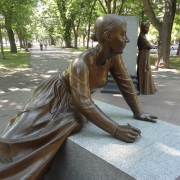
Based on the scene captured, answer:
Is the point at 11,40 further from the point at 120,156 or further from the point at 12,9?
the point at 120,156

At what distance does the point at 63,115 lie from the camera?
2164mm

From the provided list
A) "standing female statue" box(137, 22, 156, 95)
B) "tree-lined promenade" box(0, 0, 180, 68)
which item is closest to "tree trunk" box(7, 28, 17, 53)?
"tree-lined promenade" box(0, 0, 180, 68)

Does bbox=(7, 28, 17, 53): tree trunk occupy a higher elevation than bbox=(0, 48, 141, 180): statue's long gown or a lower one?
higher

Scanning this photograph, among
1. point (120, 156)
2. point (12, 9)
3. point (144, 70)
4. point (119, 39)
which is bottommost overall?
point (120, 156)

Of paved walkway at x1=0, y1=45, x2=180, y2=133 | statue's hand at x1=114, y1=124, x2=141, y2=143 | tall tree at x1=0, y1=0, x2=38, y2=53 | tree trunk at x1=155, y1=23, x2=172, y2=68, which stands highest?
tall tree at x1=0, y1=0, x2=38, y2=53

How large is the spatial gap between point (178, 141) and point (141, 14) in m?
19.4

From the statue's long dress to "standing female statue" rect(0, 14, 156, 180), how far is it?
4.09 metres

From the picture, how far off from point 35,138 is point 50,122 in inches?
9.0

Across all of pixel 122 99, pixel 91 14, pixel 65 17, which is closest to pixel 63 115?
pixel 122 99

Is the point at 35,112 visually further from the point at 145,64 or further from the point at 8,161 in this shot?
the point at 145,64

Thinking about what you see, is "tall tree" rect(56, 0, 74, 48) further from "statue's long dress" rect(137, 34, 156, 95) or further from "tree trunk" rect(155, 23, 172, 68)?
"statue's long dress" rect(137, 34, 156, 95)

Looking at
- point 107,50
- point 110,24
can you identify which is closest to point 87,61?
point 107,50

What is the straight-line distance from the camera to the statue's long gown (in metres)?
1.89

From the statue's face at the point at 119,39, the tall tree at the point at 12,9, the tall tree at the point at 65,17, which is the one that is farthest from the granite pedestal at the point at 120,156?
the tall tree at the point at 65,17
